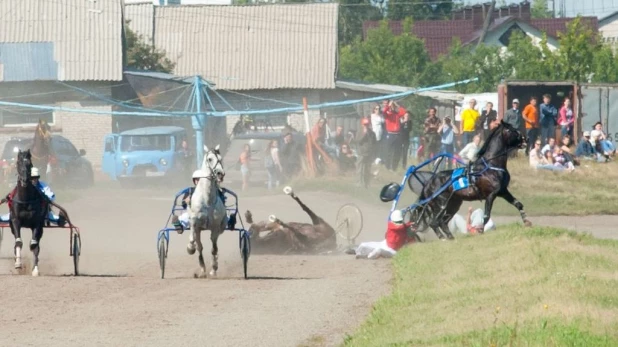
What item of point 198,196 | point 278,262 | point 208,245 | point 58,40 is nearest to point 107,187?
point 58,40

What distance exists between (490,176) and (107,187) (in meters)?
18.8

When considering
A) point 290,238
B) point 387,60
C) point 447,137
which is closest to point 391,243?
point 290,238

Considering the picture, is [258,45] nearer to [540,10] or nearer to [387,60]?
[387,60]

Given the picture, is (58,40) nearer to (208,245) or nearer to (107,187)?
(107,187)

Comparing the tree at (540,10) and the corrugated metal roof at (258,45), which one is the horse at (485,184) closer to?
the corrugated metal roof at (258,45)

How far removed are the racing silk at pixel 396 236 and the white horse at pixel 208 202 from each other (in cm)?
387

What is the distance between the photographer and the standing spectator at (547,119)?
34062 millimetres

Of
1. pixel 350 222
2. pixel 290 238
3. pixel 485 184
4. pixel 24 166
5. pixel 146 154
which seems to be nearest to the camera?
pixel 24 166

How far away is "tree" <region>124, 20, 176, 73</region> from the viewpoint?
5581cm

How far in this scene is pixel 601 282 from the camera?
1313cm

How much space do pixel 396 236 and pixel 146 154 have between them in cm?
1819

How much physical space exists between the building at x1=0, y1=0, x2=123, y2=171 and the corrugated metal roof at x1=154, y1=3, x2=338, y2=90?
7100 millimetres

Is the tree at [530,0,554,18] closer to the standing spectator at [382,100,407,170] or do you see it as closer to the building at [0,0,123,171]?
the building at [0,0,123,171]

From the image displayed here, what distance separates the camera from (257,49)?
55.7m
